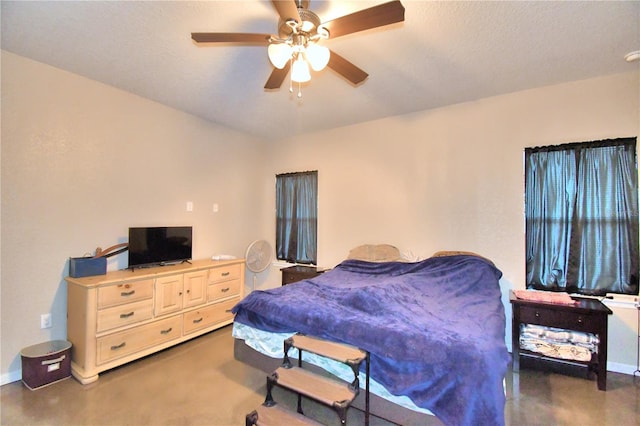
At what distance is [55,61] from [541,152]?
473 centimetres

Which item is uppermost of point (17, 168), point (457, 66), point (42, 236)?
point (457, 66)

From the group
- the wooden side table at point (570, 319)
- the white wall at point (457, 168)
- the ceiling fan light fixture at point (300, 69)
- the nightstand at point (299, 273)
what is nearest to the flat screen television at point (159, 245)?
the nightstand at point (299, 273)

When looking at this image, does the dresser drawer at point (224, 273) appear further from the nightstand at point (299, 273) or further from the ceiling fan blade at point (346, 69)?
the ceiling fan blade at point (346, 69)

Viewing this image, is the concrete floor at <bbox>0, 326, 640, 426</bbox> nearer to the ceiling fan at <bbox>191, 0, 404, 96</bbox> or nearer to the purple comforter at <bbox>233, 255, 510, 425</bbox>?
the purple comforter at <bbox>233, 255, 510, 425</bbox>

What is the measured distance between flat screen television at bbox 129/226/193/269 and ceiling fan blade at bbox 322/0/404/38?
2.81m

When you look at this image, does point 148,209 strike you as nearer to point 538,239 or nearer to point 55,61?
point 55,61

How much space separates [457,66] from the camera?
267 centimetres

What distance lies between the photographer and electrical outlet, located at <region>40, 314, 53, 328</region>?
2.70 metres

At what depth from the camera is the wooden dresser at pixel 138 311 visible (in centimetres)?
257

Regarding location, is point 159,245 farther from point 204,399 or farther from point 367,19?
point 367,19

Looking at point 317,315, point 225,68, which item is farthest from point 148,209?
point 317,315

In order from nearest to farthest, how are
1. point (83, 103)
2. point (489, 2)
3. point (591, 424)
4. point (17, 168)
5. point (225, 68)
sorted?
1. point (489, 2)
2. point (591, 424)
3. point (17, 168)
4. point (225, 68)
5. point (83, 103)

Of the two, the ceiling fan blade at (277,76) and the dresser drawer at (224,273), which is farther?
the dresser drawer at (224,273)

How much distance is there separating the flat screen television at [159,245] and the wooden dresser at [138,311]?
13 cm
